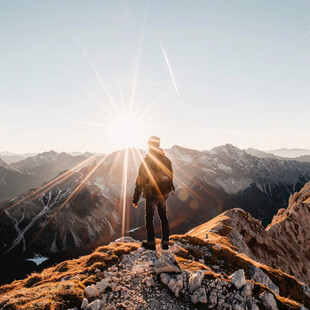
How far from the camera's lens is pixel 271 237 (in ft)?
170

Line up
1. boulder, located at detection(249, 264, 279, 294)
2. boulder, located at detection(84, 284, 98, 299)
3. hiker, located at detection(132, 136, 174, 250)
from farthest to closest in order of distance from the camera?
boulder, located at detection(249, 264, 279, 294) → hiker, located at detection(132, 136, 174, 250) → boulder, located at detection(84, 284, 98, 299)

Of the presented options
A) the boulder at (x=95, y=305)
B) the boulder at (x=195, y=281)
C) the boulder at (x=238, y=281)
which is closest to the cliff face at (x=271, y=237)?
the boulder at (x=238, y=281)

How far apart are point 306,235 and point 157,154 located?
71323 millimetres

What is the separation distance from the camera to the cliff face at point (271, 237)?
111ft

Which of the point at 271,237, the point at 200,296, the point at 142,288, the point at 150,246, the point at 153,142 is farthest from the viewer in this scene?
the point at 271,237

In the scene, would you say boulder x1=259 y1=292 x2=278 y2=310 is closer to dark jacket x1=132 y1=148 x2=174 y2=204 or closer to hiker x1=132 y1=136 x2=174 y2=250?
hiker x1=132 y1=136 x2=174 y2=250

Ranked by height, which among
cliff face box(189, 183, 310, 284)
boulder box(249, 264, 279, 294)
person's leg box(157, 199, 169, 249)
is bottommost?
cliff face box(189, 183, 310, 284)

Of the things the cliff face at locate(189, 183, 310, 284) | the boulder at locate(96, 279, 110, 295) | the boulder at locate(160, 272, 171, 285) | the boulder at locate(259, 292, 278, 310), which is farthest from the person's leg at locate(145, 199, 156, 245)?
the cliff face at locate(189, 183, 310, 284)

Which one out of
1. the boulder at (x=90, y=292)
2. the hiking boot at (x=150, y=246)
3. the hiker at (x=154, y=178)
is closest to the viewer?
the boulder at (x=90, y=292)

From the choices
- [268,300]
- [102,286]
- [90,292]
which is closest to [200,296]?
[268,300]

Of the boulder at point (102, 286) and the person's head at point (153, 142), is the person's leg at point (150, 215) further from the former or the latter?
the boulder at point (102, 286)

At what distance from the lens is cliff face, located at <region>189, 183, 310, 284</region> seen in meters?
33.9

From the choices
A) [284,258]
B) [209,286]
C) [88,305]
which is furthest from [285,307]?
[284,258]

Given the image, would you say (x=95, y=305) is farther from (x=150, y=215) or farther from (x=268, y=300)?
(x=268, y=300)
